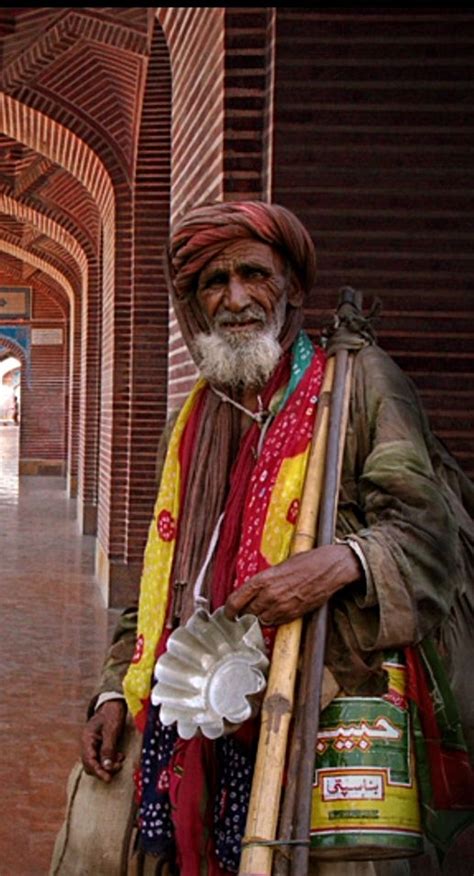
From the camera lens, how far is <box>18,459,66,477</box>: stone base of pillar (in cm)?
2275

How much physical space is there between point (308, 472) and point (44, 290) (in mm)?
20748

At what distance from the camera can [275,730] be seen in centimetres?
181

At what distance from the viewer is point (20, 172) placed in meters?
11.6

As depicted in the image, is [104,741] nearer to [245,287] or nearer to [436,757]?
[436,757]

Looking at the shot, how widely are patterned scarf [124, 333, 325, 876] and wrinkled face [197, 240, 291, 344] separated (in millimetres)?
88

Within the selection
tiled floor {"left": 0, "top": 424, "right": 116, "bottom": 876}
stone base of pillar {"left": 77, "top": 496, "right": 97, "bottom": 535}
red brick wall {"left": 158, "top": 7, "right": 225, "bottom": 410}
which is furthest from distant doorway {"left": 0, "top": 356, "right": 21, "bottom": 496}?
red brick wall {"left": 158, "top": 7, "right": 225, "bottom": 410}

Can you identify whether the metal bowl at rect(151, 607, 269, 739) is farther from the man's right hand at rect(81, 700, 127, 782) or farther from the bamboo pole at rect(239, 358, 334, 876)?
the man's right hand at rect(81, 700, 127, 782)

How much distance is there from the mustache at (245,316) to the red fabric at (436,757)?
0.64 m

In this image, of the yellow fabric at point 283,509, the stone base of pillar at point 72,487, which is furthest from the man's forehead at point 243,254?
the stone base of pillar at point 72,487

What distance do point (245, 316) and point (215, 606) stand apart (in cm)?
51

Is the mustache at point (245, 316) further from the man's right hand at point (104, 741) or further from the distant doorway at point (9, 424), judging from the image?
the distant doorway at point (9, 424)

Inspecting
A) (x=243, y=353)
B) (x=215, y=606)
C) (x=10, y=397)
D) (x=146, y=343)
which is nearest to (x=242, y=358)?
(x=243, y=353)

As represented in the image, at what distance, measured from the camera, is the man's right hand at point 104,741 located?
2.22m

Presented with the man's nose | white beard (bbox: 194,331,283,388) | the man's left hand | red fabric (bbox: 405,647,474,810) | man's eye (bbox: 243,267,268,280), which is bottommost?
red fabric (bbox: 405,647,474,810)
